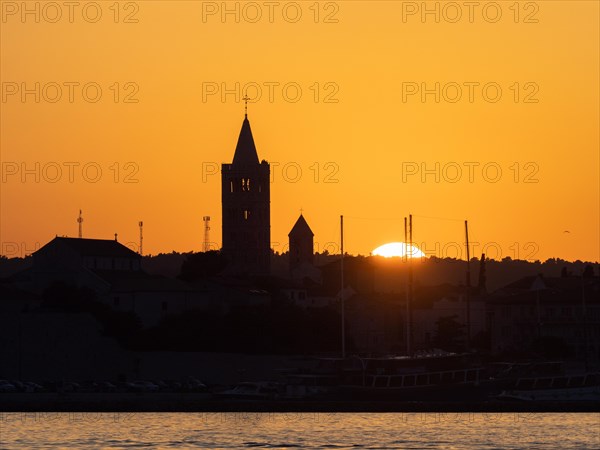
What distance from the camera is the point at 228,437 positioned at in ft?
263

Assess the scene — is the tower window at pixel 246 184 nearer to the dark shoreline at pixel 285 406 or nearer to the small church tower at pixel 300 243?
the small church tower at pixel 300 243

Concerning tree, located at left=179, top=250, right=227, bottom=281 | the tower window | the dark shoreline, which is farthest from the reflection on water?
the tower window

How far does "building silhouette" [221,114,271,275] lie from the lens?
176375 millimetres

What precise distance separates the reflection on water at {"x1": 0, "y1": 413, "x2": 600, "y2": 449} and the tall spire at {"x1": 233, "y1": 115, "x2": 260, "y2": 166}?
262ft

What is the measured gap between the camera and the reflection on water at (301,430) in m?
76.9

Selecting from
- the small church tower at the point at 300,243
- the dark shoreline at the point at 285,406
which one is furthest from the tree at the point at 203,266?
the dark shoreline at the point at 285,406

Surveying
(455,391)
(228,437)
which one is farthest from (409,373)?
(228,437)

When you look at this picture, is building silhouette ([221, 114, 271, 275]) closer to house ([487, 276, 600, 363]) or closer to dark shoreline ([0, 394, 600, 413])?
house ([487, 276, 600, 363])

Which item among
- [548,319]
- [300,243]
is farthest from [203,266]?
[548,319]

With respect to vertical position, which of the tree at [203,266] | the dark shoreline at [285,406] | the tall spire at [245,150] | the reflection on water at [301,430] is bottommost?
the reflection on water at [301,430]

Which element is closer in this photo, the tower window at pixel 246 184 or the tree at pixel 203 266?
the tree at pixel 203 266

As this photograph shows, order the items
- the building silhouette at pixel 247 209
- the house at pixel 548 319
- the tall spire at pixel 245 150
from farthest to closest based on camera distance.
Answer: the building silhouette at pixel 247 209
the tall spire at pixel 245 150
the house at pixel 548 319

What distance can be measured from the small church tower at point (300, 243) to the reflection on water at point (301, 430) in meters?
90.8

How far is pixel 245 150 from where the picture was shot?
577 ft
